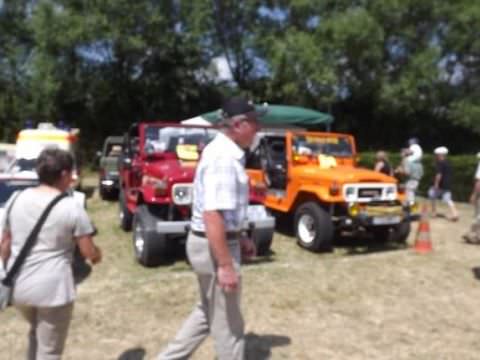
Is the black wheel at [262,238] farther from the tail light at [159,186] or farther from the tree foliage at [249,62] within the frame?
the tree foliage at [249,62]

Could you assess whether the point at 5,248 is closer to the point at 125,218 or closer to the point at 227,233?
the point at 227,233

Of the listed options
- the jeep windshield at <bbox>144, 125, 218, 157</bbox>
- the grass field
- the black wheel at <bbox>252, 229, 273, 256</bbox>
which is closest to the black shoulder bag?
the grass field

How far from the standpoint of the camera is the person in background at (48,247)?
11.4 ft

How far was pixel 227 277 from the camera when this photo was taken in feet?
11.4

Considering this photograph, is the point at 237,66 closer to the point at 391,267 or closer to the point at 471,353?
the point at 391,267

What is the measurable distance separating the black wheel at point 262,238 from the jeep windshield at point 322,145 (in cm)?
198

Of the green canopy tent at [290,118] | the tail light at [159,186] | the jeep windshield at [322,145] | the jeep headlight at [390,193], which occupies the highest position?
the green canopy tent at [290,118]

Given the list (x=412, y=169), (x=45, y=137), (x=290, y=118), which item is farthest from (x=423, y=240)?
(x=45, y=137)

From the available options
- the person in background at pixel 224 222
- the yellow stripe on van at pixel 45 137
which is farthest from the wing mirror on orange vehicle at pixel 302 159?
the yellow stripe on van at pixel 45 137

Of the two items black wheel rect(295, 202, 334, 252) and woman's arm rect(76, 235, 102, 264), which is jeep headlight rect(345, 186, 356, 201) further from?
woman's arm rect(76, 235, 102, 264)

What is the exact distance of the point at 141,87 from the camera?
24328 millimetres

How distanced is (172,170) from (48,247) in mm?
4675

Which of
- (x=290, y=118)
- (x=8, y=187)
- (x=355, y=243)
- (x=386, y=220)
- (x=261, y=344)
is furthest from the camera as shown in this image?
(x=290, y=118)

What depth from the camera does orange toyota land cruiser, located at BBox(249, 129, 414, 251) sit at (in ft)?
28.6
